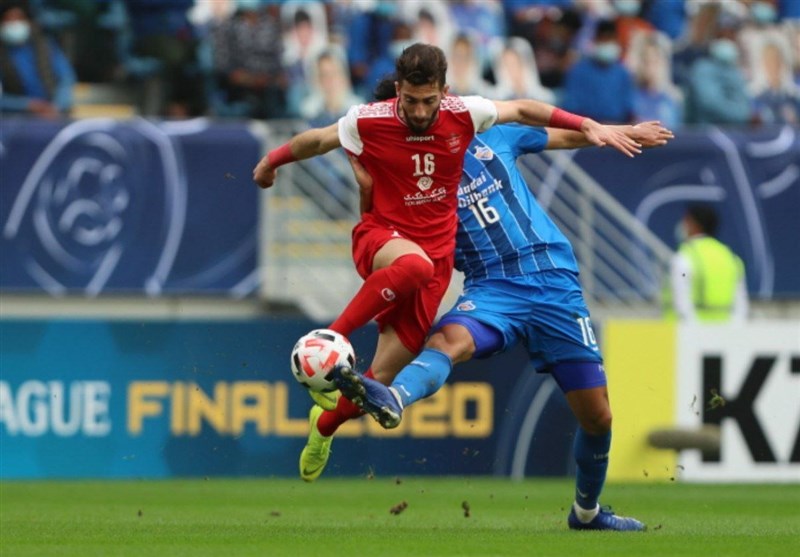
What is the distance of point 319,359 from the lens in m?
8.38

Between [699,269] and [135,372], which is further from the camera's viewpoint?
[699,269]

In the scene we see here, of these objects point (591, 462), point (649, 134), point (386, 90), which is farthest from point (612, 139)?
point (591, 462)

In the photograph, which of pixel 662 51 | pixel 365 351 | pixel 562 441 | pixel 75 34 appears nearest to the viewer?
pixel 365 351

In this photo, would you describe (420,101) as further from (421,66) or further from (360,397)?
(360,397)

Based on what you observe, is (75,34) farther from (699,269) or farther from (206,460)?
(699,269)

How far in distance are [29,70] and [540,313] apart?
891cm

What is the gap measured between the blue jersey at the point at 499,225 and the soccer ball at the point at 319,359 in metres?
1.38

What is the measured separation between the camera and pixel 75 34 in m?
18.1

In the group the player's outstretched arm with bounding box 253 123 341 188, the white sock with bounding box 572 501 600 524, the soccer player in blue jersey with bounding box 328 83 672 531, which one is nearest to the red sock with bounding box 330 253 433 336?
the soccer player in blue jersey with bounding box 328 83 672 531

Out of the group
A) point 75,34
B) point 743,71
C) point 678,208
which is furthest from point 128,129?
point 743,71

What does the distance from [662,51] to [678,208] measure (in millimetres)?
2279

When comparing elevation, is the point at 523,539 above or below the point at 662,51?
below

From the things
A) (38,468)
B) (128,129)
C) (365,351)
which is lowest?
(38,468)

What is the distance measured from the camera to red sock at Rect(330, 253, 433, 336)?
9133mm
